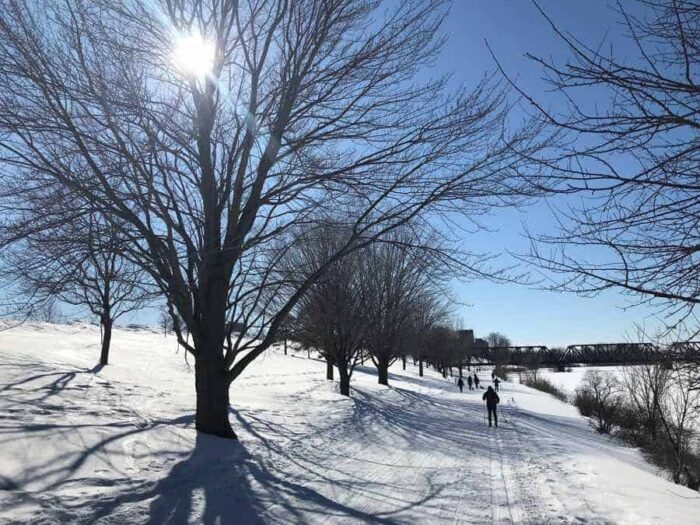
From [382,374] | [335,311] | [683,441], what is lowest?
[683,441]

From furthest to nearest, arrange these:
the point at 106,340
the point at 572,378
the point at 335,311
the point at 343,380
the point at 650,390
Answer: the point at 572,378 → the point at 343,380 → the point at 335,311 → the point at 106,340 → the point at 650,390

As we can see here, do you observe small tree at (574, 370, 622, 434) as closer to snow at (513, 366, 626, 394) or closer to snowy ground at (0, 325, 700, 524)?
snow at (513, 366, 626, 394)

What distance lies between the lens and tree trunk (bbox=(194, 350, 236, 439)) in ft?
34.2

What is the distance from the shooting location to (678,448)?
1520 cm

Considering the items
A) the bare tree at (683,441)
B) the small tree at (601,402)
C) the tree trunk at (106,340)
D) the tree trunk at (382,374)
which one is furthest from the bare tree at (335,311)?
the bare tree at (683,441)

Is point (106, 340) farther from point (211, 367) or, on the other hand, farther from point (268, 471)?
point (268, 471)

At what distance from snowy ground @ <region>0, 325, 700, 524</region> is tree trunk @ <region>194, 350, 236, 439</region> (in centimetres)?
45

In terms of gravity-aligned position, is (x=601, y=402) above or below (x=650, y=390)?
below

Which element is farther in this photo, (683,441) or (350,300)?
(350,300)

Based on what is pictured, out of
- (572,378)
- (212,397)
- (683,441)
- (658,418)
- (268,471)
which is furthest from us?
(572,378)

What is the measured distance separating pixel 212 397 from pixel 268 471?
233 cm

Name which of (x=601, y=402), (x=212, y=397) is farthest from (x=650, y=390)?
(x=212, y=397)

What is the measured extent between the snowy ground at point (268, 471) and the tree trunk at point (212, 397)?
0.45 m

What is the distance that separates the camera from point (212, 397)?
10484 millimetres
